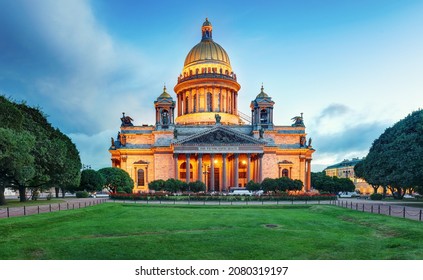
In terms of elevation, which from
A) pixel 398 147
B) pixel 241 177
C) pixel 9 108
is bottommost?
pixel 241 177

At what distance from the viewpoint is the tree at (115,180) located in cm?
5506

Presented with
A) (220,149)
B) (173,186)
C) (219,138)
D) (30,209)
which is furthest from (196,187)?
(30,209)

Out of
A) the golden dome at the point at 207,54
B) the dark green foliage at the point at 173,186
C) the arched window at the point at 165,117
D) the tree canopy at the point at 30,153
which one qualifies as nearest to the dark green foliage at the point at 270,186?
the dark green foliage at the point at 173,186

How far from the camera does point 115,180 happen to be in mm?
55625

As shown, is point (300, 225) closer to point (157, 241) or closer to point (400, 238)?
point (400, 238)

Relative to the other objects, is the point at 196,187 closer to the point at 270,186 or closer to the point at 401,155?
the point at 270,186

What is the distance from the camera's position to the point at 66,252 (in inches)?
537

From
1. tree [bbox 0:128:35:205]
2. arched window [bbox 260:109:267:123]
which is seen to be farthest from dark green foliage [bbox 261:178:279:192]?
tree [bbox 0:128:35:205]

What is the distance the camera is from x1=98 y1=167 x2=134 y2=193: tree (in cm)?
Result: 5506

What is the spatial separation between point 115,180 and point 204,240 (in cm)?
4360

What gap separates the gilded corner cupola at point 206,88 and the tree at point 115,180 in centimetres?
2856

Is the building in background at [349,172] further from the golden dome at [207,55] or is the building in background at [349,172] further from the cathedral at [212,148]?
the golden dome at [207,55]

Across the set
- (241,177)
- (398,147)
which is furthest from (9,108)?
(241,177)

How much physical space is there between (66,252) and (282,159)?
215 feet
